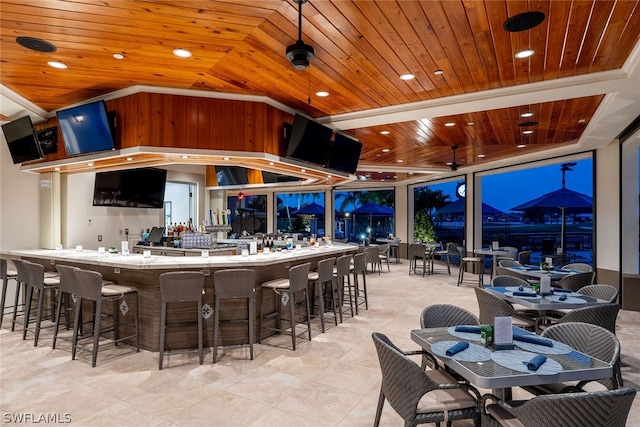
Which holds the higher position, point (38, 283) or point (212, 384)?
point (38, 283)

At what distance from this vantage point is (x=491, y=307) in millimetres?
3562


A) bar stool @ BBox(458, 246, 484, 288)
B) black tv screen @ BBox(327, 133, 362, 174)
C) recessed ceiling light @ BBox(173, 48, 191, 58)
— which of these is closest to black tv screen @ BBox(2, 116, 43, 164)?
recessed ceiling light @ BBox(173, 48, 191, 58)

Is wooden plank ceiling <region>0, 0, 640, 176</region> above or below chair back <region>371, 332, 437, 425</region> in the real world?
above

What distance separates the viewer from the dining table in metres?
1.87

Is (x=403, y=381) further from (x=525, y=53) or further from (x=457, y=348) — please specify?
(x=525, y=53)

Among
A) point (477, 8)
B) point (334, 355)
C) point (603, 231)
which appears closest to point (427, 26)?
point (477, 8)

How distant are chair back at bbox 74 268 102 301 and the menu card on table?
365 cm

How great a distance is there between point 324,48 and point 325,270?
9.22ft

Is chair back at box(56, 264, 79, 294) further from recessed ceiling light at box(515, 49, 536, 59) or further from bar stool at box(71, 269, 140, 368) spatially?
recessed ceiling light at box(515, 49, 536, 59)

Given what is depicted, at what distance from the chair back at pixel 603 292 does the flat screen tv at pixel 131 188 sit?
761cm

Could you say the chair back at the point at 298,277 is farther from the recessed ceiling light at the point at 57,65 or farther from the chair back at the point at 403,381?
the recessed ceiling light at the point at 57,65

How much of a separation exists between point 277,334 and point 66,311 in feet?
9.66

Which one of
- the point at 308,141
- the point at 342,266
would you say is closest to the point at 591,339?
the point at 342,266

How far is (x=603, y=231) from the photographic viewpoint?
688 centimetres
